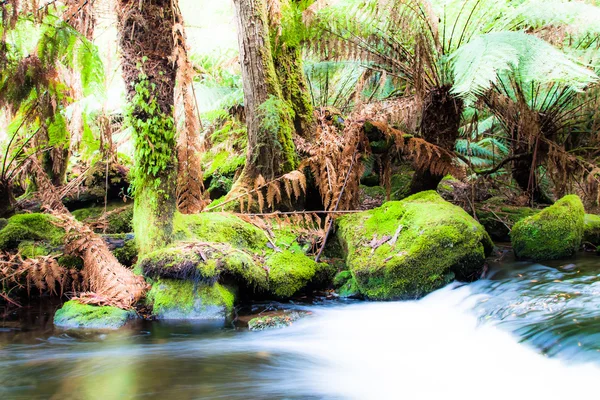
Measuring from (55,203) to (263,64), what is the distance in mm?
2808

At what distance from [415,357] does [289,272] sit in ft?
4.56

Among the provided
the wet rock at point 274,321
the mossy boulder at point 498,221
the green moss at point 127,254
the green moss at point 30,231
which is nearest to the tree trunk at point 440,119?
the mossy boulder at point 498,221

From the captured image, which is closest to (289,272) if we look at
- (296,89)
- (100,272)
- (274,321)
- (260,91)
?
(274,321)

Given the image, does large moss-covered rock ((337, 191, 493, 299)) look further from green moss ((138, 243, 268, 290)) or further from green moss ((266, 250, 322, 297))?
green moss ((138, 243, 268, 290))

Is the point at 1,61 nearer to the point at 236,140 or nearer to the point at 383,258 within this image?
the point at 383,258

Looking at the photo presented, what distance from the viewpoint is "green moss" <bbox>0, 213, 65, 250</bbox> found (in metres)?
4.14

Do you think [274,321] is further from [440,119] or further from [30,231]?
[440,119]

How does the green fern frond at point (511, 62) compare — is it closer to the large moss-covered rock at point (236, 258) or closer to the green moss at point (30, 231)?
the large moss-covered rock at point (236, 258)

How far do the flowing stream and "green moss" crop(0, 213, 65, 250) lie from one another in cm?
88

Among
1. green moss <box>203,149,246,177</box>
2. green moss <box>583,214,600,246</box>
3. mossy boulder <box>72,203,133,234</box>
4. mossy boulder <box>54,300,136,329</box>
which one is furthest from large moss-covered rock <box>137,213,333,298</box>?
green moss <box>583,214,600,246</box>

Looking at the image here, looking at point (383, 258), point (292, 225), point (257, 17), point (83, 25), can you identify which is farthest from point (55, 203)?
point (383, 258)

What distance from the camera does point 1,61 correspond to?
3.41 meters

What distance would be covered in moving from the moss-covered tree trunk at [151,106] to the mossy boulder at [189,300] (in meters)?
0.51

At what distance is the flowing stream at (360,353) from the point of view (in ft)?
7.68
